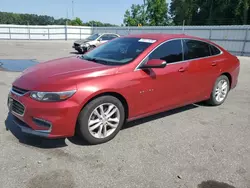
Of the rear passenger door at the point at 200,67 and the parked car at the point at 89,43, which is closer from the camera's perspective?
the rear passenger door at the point at 200,67

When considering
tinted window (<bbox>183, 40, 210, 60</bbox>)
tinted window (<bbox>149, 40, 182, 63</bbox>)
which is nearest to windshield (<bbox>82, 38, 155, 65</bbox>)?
tinted window (<bbox>149, 40, 182, 63</bbox>)

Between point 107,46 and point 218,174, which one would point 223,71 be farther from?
point 218,174

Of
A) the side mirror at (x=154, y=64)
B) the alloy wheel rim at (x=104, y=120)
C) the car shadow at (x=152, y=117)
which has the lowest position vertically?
the car shadow at (x=152, y=117)

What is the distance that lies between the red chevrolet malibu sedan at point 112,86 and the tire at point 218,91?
23 cm

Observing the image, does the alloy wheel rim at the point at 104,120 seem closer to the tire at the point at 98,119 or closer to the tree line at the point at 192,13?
the tire at the point at 98,119

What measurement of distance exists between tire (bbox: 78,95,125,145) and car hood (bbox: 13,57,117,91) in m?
0.36

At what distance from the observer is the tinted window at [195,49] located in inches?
175

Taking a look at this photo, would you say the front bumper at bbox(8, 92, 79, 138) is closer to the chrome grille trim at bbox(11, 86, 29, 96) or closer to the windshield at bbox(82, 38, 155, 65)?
the chrome grille trim at bbox(11, 86, 29, 96)

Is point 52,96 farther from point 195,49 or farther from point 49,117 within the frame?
point 195,49

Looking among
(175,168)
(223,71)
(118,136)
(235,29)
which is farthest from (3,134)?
(235,29)

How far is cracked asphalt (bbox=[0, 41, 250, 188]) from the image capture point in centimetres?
265

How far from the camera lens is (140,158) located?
3123 mm

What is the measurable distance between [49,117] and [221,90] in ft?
13.0

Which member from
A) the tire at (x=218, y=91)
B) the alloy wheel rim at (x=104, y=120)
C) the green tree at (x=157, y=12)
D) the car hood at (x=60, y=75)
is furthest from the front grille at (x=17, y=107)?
the green tree at (x=157, y=12)
